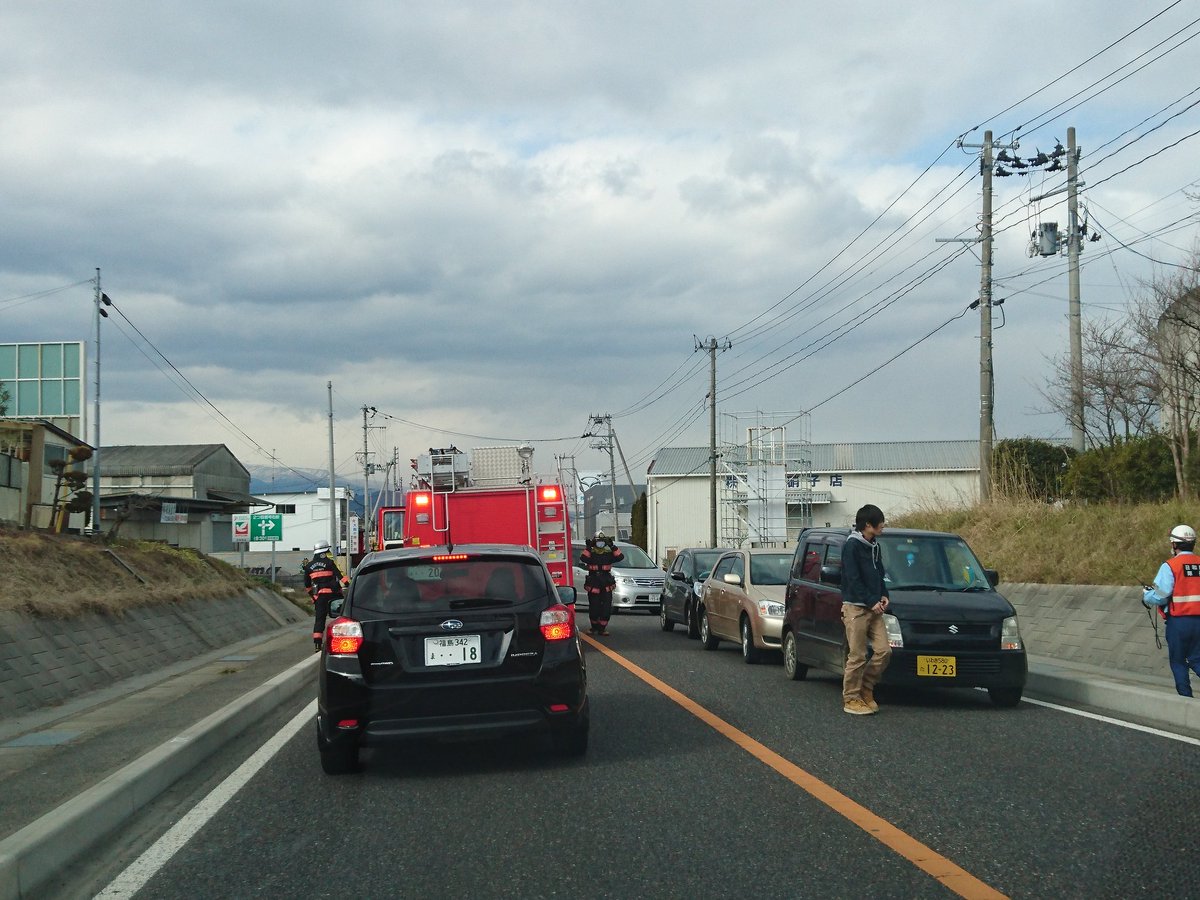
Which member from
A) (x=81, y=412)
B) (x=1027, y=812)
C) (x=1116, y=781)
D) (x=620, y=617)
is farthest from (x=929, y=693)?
(x=81, y=412)

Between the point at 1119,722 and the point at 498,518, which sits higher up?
the point at 498,518

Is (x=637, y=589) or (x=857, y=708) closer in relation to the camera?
(x=857, y=708)

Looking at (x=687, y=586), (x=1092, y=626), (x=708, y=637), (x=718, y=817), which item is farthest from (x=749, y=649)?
(x=718, y=817)

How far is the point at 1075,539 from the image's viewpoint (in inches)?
740

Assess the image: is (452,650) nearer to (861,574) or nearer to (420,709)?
(420,709)

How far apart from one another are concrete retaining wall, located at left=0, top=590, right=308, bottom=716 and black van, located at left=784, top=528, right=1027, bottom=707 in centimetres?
807

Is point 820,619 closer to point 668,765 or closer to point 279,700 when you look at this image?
point 668,765

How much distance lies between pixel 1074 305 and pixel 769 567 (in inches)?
930

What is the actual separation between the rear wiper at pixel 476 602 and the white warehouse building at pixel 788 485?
43.8 meters

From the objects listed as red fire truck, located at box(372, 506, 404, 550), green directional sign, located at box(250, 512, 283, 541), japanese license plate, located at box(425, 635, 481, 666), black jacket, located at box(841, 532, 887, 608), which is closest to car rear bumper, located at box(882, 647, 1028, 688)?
black jacket, located at box(841, 532, 887, 608)

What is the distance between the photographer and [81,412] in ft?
104

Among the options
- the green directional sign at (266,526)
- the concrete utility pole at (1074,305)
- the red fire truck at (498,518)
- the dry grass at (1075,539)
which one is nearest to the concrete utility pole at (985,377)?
the dry grass at (1075,539)

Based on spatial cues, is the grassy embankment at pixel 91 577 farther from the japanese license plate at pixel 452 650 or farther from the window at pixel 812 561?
the window at pixel 812 561

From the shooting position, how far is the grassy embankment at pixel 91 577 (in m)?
14.9
